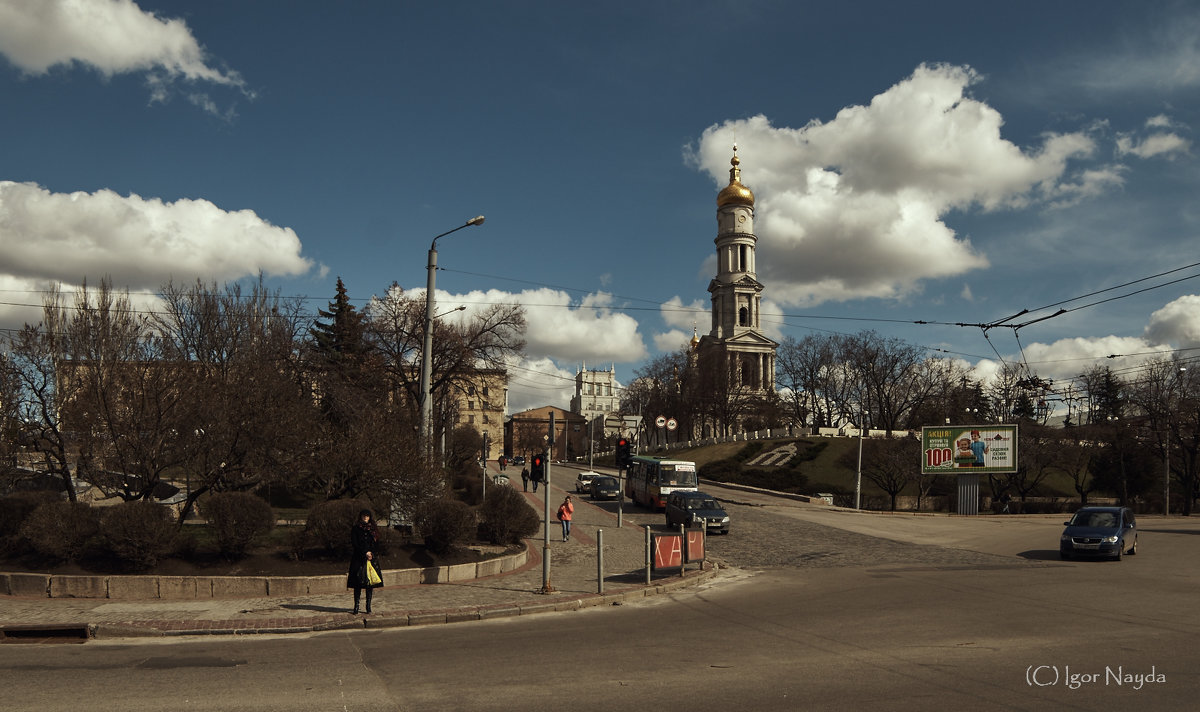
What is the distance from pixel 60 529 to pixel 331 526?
191 inches

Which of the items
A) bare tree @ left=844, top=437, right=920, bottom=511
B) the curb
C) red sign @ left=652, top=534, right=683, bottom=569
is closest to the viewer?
the curb

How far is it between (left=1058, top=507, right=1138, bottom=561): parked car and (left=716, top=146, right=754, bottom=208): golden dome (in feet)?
316

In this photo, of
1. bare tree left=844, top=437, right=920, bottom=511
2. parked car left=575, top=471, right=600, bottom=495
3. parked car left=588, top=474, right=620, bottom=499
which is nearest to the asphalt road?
parked car left=588, top=474, right=620, bottom=499

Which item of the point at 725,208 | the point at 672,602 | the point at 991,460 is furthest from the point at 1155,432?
the point at 725,208

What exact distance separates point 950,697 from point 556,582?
34.4ft

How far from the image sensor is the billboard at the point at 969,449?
152 ft

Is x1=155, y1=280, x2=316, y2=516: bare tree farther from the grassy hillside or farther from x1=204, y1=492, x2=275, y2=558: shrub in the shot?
the grassy hillside

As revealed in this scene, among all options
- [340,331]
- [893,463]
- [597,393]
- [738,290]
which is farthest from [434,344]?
[597,393]

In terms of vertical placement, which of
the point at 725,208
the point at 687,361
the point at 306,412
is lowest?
the point at 306,412

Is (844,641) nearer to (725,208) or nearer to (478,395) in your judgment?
(478,395)

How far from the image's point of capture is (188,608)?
1373 cm

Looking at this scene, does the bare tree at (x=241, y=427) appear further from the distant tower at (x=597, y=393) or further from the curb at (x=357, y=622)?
the distant tower at (x=597, y=393)

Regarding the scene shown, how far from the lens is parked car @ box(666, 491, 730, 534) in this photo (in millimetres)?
28719

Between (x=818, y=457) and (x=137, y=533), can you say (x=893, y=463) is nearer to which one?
(x=818, y=457)
